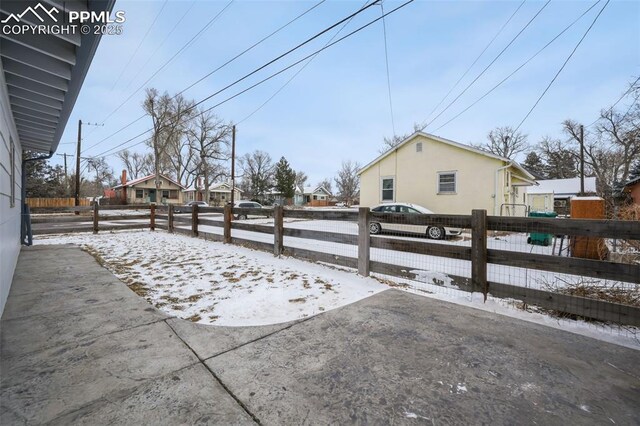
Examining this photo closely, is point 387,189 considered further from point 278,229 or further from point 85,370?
point 85,370

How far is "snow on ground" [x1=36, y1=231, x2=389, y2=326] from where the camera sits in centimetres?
313

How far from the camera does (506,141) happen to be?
133 ft

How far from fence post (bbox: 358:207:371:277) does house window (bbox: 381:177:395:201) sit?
9.64 m

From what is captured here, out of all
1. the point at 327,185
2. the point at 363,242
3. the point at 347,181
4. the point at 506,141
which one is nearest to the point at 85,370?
the point at 363,242

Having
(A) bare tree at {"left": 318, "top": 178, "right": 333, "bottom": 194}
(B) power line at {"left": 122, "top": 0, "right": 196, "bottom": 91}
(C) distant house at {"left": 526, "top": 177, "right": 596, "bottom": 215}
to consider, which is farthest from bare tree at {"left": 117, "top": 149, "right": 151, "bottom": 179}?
(C) distant house at {"left": 526, "top": 177, "right": 596, "bottom": 215}

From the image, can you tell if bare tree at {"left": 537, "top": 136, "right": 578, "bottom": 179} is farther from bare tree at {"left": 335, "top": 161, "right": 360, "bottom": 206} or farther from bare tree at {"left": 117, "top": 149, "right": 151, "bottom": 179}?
bare tree at {"left": 117, "top": 149, "right": 151, "bottom": 179}

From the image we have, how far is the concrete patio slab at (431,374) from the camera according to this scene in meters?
1.60

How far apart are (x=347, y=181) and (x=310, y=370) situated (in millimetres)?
58201

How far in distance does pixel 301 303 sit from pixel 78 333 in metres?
2.15

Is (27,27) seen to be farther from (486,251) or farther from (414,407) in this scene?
(486,251)

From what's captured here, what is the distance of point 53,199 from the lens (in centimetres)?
2825

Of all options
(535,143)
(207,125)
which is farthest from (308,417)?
(535,143)

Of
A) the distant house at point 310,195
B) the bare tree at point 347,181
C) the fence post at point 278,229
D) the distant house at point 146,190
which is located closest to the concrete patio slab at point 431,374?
the fence post at point 278,229

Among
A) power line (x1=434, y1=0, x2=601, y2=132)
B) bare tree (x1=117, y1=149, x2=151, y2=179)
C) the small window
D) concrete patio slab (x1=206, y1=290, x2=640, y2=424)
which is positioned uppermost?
bare tree (x1=117, y1=149, x2=151, y2=179)
